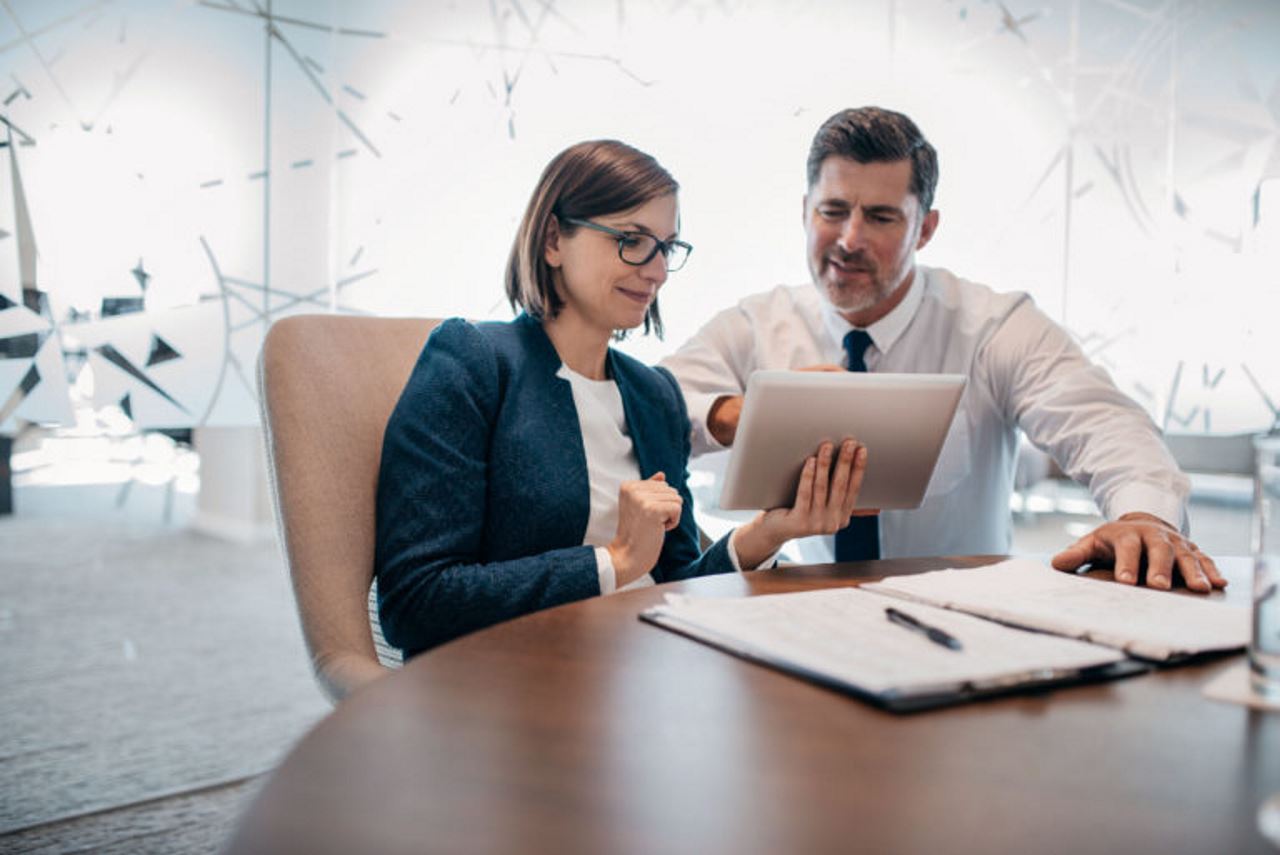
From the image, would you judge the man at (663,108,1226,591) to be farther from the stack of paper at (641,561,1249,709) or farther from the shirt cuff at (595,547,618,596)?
the stack of paper at (641,561,1249,709)

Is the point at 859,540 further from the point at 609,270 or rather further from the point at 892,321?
the point at 609,270

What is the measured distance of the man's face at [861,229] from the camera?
2086mm

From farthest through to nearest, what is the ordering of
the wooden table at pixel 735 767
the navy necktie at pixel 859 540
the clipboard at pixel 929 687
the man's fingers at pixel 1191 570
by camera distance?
the navy necktie at pixel 859 540 → the man's fingers at pixel 1191 570 → the clipboard at pixel 929 687 → the wooden table at pixel 735 767

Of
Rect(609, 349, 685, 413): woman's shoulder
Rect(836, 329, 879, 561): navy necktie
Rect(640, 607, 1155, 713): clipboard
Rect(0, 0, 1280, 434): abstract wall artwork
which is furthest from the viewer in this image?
Rect(0, 0, 1280, 434): abstract wall artwork

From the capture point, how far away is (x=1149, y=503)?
1614mm

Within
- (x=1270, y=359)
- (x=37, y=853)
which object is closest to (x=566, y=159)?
(x=37, y=853)

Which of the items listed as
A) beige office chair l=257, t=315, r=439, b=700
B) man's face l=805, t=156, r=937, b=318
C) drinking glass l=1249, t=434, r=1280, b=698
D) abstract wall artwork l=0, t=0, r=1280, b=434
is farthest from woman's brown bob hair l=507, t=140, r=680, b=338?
abstract wall artwork l=0, t=0, r=1280, b=434

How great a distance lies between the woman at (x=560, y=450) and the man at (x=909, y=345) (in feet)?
1.07

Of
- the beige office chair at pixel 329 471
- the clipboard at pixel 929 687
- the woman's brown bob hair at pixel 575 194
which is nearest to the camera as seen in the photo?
the clipboard at pixel 929 687

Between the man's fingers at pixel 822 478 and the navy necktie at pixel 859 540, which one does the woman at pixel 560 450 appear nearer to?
the man's fingers at pixel 822 478

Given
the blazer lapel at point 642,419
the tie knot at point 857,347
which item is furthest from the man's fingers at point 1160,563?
the tie knot at point 857,347

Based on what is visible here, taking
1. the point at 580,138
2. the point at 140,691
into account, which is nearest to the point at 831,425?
the point at 580,138

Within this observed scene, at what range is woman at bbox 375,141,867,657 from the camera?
1.24 m

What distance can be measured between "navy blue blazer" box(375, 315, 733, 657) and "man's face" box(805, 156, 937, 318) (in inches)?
25.5
